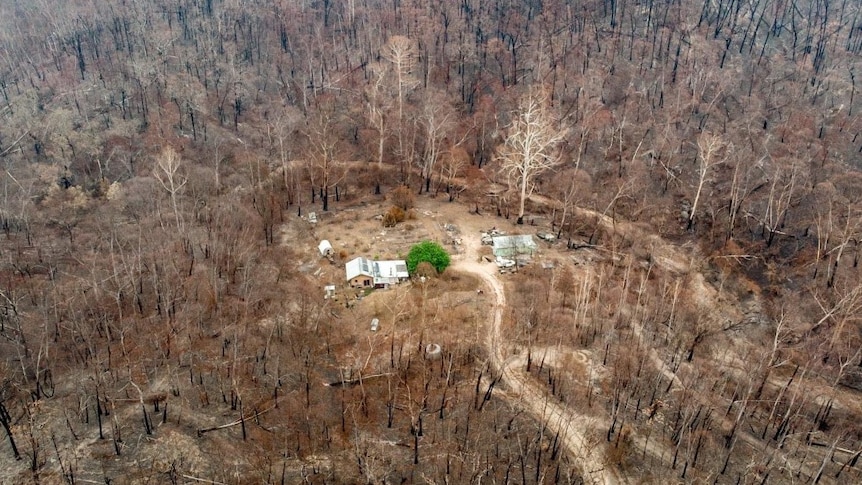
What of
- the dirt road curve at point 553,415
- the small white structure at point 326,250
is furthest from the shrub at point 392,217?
the dirt road curve at point 553,415

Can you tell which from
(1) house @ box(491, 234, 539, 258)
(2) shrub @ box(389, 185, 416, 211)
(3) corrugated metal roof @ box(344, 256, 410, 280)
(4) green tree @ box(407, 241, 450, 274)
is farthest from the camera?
(2) shrub @ box(389, 185, 416, 211)

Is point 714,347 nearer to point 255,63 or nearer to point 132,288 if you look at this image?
point 132,288

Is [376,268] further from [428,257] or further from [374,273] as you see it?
[428,257]

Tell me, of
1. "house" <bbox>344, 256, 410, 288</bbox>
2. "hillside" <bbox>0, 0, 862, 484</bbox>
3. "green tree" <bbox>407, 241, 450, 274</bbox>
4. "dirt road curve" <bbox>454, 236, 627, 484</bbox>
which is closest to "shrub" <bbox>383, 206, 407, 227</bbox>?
"hillside" <bbox>0, 0, 862, 484</bbox>

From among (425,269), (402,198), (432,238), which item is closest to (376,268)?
(425,269)

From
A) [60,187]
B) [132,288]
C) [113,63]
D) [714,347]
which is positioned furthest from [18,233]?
[714,347]

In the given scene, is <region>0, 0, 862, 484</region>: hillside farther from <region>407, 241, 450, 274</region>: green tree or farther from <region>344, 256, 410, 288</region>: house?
<region>407, 241, 450, 274</region>: green tree

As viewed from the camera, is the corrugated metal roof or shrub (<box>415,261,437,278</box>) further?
the corrugated metal roof
